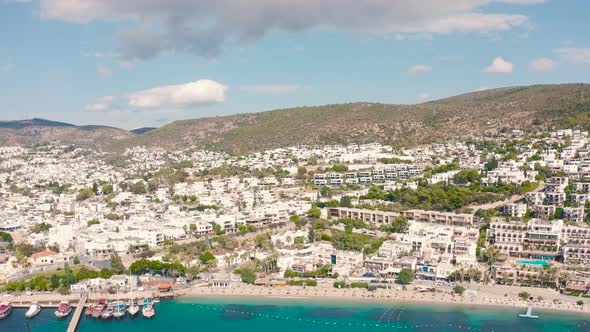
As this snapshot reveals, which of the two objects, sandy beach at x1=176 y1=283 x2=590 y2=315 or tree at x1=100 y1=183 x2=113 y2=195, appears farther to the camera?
tree at x1=100 y1=183 x2=113 y2=195

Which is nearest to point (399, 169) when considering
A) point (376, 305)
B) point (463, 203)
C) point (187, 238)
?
point (463, 203)

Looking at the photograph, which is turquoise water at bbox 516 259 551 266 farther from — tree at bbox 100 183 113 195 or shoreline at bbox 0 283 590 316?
tree at bbox 100 183 113 195

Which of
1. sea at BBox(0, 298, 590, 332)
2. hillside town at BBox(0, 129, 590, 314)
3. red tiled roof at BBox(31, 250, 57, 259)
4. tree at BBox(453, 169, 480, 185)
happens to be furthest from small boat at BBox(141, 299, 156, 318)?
tree at BBox(453, 169, 480, 185)

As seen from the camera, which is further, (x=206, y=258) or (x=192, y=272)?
(x=206, y=258)

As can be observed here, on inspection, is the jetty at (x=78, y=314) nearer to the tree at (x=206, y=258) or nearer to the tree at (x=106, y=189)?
the tree at (x=206, y=258)

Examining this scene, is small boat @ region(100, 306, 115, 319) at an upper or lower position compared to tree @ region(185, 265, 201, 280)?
lower

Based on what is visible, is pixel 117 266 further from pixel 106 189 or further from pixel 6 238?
pixel 106 189

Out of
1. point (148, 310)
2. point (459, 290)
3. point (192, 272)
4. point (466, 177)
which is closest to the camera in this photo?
point (148, 310)

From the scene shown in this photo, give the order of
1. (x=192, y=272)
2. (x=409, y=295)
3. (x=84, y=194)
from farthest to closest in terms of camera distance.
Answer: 1. (x=84, y=194)
2. (x=192, y=272)
3. (x=409, y=295)

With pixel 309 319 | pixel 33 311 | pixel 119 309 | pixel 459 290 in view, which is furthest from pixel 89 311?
pixel 459 290
